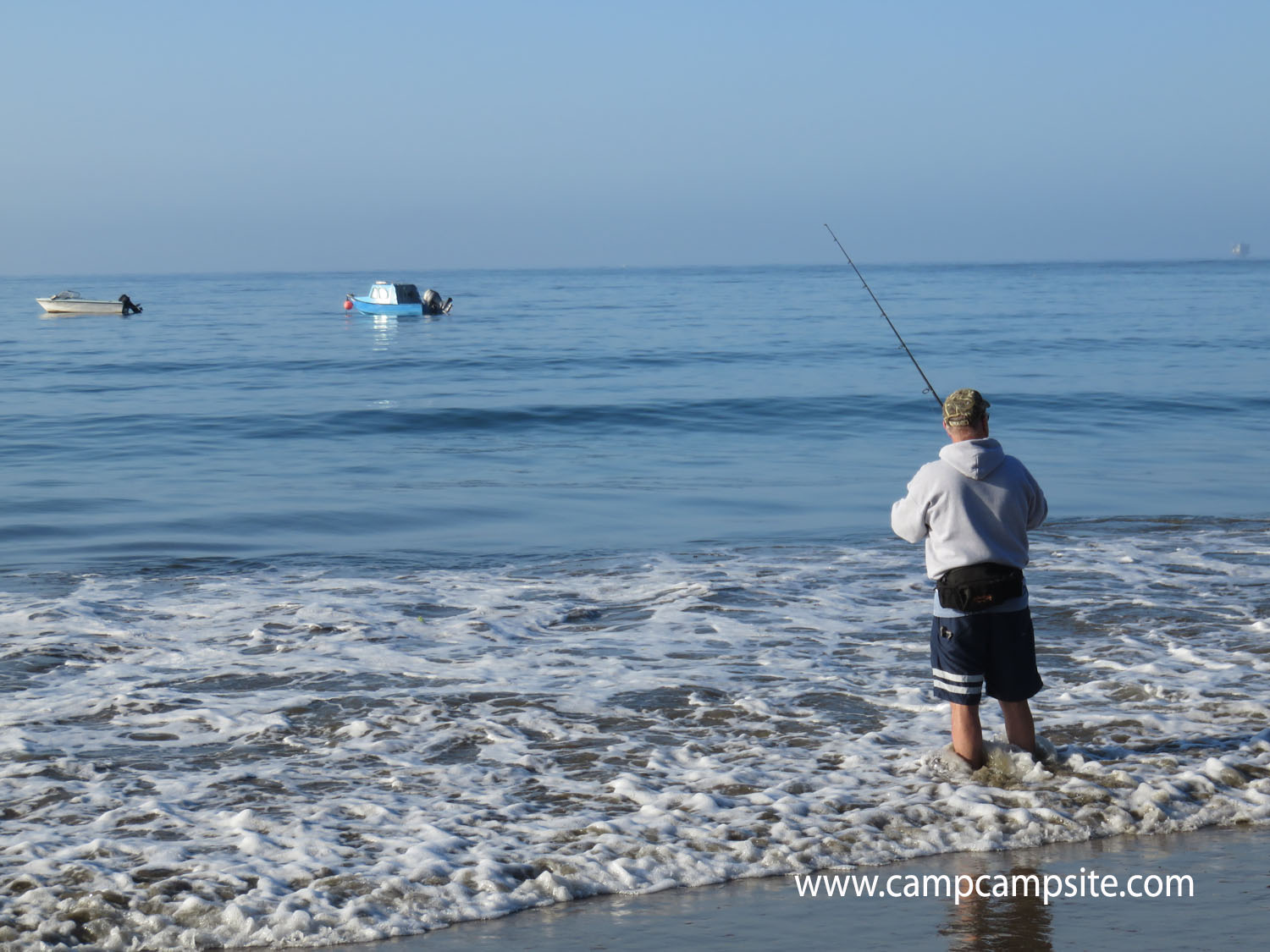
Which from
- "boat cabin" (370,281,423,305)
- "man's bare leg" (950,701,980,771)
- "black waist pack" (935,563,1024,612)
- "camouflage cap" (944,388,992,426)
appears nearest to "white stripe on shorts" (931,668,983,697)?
"man's bare leg" (950,701,980,771)

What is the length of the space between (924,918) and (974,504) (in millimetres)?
1655

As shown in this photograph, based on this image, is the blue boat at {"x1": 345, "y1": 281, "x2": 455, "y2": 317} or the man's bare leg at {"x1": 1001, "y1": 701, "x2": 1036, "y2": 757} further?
the blue boat at {"x1": 345, "y1": 281, "x2": 455, "y2": 317}

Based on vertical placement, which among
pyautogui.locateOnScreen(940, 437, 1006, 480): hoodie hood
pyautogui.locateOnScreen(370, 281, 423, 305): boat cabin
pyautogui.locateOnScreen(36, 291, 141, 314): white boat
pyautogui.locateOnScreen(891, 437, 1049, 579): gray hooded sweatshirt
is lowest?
pyautogui.locateOnScreen(891, 437, 1049, 579): gray hooded sweatshirt

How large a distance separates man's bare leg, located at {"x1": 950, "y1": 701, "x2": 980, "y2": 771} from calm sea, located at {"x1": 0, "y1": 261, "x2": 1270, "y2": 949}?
13 centimetres

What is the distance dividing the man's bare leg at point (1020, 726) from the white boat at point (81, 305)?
214 feet

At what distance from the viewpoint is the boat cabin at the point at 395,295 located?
63.6 m

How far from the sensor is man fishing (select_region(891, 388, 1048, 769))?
486 cm

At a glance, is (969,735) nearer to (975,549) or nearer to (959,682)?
(959,682)

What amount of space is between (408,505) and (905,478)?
6.38m

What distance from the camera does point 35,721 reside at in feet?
20.1

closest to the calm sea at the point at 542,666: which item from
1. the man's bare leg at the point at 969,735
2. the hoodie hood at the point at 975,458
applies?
the man's bare leg at the point at 969,735

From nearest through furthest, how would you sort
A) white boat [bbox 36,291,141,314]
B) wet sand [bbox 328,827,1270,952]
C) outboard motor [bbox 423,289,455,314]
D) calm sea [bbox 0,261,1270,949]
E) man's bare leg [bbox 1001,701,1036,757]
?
wet sand [bbox 328,827,1270,952]
calm sea [bbox 0,261,1270,949]
man's bare leg [bbox 1001,701,1036,757]
outboard motor [bbox 423,289,455,314]
white boat [bbox 36,291,141,314]

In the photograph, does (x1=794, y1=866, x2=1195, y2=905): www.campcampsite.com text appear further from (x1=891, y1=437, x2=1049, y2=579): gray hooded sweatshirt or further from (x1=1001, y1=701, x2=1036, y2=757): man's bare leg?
(x1=891, y1=437, x2=1049, y2=579): gray hooded sweatshirt

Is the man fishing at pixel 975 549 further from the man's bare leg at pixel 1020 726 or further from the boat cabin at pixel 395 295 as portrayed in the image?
the boat cabin at pixel 395 295
